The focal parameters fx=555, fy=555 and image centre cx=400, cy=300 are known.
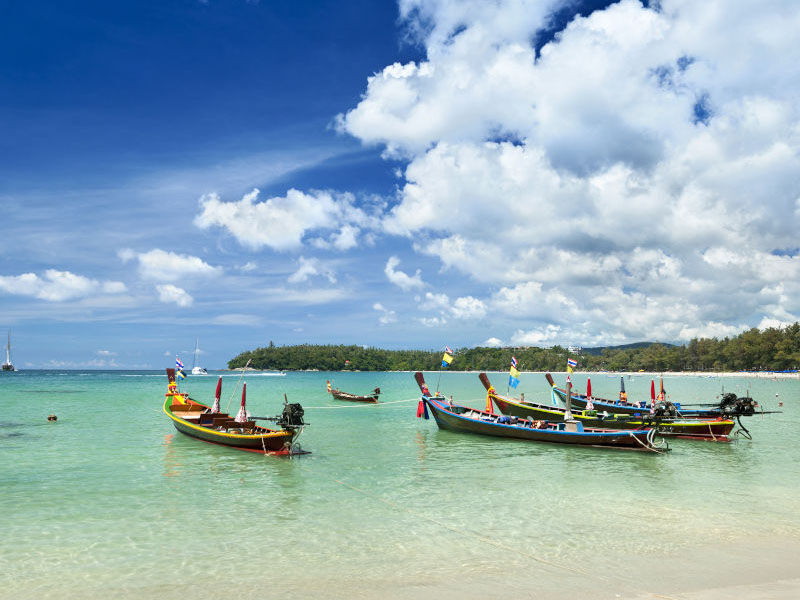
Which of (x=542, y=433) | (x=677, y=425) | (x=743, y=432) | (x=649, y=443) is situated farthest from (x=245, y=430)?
(x=743, y=432)

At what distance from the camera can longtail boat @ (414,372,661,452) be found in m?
30.0

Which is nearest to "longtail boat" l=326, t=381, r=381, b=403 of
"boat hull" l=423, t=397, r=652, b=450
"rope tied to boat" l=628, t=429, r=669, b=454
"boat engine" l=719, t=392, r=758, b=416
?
"boat hull" l=423, t=397, r=652, b=450

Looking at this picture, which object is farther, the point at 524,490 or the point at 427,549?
the point at 524,490

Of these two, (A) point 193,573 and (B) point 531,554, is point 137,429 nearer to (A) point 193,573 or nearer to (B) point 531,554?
(A) point 193,573

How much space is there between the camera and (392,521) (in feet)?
54.0

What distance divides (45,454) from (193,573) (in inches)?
864

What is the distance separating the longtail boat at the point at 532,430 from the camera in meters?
30.0

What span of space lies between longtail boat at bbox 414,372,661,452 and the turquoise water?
2.55 feet

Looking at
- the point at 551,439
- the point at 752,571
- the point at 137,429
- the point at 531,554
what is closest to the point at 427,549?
the point at 531,554

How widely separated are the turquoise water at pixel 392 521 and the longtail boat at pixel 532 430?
2.55 ft

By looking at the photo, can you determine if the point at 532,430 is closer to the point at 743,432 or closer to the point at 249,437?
the point at 249,437

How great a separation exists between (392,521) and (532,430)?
59.2 feet

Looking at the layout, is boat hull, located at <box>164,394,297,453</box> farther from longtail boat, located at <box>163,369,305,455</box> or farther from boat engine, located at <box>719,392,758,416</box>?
boat engine, located at <box>719,392,758,416</box>

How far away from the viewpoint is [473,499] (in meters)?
19.1
